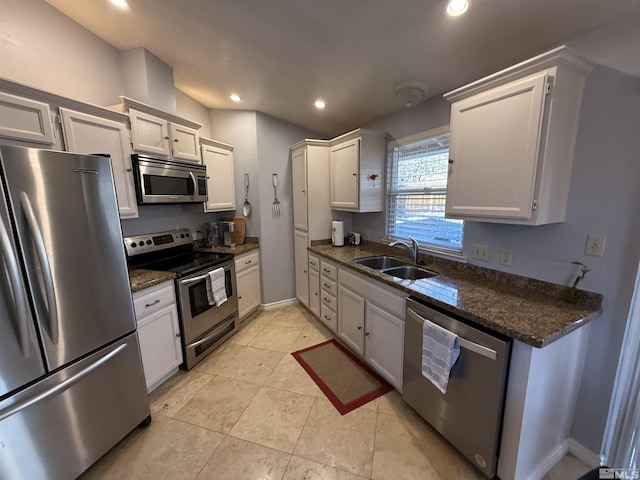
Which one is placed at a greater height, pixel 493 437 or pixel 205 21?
pixel 205 21

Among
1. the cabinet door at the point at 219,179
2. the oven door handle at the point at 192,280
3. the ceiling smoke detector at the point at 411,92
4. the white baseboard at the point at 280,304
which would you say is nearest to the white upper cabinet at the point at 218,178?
the cabinet door at the point at 219,179

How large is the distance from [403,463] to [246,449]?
957 millimetres

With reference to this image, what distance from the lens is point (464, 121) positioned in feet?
5.31

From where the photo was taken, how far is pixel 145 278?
1.94m

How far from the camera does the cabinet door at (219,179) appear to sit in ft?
9.57

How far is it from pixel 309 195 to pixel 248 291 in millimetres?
1409

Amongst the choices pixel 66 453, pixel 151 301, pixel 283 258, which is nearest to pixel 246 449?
pixel 66 453

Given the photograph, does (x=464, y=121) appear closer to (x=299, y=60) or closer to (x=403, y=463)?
(x=299, y=60)

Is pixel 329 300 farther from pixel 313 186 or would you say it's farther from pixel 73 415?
pixel 73 415

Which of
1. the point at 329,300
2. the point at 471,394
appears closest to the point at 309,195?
the point at 329,300

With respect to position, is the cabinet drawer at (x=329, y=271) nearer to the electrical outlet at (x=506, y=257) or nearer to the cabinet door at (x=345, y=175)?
the cabinet door at (x=345, y=175)

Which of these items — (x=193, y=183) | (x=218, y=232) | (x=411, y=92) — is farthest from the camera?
(x=218, y=232)

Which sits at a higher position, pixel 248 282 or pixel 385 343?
pixel 248 282

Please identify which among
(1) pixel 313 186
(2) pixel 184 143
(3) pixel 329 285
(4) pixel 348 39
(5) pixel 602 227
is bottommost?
(3) pixel 329 285
